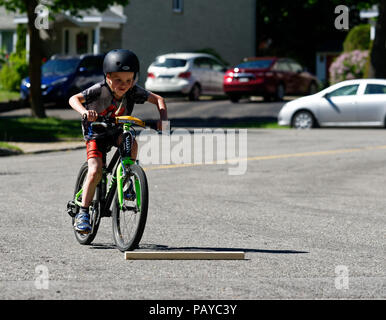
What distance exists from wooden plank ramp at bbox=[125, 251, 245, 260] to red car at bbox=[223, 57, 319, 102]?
95.1 ft

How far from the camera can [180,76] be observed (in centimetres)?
3797

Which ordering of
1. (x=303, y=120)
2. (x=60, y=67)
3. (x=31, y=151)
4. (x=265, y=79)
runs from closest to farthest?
1. (x=31, y=151)
2. (x=303, y=120)
3. (x=60, y=67)
4. (x=265, y=79)

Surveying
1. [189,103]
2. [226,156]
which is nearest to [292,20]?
[189,103]

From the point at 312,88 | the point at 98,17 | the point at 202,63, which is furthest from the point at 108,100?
the point at 98,17

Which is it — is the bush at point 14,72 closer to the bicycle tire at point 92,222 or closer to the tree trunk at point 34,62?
the tree trunk at point 34,62

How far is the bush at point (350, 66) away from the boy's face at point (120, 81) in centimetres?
3269

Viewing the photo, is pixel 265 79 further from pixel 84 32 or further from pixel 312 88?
pixel 84 32

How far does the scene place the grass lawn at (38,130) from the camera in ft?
76.1

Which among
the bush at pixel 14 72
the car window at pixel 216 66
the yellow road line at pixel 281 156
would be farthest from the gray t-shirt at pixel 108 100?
the bush at pixel 14 72

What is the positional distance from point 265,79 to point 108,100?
1142 inches

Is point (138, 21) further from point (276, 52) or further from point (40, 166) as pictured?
point (40, 166)

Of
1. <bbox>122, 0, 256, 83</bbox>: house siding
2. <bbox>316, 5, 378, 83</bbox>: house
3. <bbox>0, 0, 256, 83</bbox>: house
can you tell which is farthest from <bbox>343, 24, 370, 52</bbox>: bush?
<bbox>316, 5, 378, 83</bbox>: house

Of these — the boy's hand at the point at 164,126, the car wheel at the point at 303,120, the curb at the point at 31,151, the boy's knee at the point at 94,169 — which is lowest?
the boy's knee at the point at 94,169

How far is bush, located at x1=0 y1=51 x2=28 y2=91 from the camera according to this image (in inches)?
1641
